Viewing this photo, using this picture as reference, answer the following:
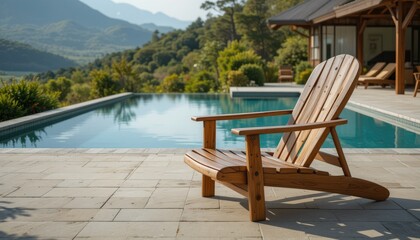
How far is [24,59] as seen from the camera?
1272 inches

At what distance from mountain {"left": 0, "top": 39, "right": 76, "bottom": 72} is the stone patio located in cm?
2297

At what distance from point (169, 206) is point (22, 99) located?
771 centimetres

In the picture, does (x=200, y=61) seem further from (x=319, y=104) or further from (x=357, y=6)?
(x=319, y=104)

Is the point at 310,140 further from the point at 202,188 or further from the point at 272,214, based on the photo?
the point at 202,188

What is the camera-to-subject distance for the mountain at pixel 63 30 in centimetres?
7644

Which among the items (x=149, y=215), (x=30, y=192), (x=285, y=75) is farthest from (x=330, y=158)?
(x=285, y=75)

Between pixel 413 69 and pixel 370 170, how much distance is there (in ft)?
40.3

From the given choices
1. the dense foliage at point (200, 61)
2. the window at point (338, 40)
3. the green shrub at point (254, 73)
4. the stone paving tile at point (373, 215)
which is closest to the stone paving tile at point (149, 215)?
the stone paving tile at point (373, 215)

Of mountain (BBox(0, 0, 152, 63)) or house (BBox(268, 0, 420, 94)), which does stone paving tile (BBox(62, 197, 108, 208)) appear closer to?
house (BBox(268, 0, 420, 94))

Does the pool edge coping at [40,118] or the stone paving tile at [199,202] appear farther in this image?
the pool edge coping at [40,118]

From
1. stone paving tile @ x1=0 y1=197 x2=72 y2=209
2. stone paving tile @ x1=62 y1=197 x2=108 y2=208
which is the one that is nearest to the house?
stone paving tile @ x1=62 y1=197 x2=108 y2=208

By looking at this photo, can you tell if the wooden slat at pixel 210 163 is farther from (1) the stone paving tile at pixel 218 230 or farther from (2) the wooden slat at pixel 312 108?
(2) the wooden slat at pixel 312 108

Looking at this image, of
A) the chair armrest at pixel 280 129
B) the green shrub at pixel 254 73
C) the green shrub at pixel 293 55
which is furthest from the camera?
the green shrub at pixel 293 55

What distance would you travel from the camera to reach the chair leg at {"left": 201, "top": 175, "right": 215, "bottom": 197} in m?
3.54
